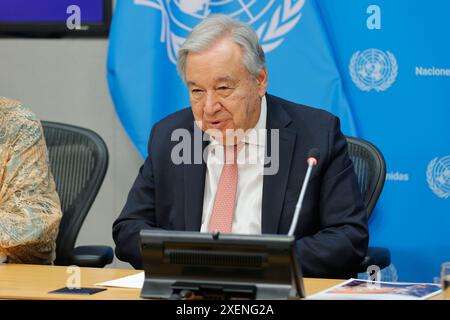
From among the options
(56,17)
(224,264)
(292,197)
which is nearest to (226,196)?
(292,197)

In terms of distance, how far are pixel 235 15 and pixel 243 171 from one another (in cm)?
121

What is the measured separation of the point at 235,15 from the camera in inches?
147

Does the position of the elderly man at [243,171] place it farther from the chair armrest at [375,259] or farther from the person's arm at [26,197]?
the person's arm at [26,197]

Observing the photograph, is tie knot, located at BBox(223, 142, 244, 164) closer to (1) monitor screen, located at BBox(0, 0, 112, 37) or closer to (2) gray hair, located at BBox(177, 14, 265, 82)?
(2) gray hair, located at BBox(177, 14, 265, 82)

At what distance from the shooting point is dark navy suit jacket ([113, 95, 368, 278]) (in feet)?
8.38

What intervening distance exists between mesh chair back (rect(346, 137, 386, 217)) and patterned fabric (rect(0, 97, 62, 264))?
1079 millimetres

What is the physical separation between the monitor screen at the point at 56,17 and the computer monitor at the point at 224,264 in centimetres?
224

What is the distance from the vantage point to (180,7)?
3.75m

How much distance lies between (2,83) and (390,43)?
6.47 feet

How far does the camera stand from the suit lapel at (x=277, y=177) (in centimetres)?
265

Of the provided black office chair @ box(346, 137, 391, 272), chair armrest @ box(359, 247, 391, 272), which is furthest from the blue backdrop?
chair armrest @ box(359, 247, 391, 272)

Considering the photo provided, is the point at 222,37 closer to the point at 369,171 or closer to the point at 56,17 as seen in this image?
the point at 369,171
